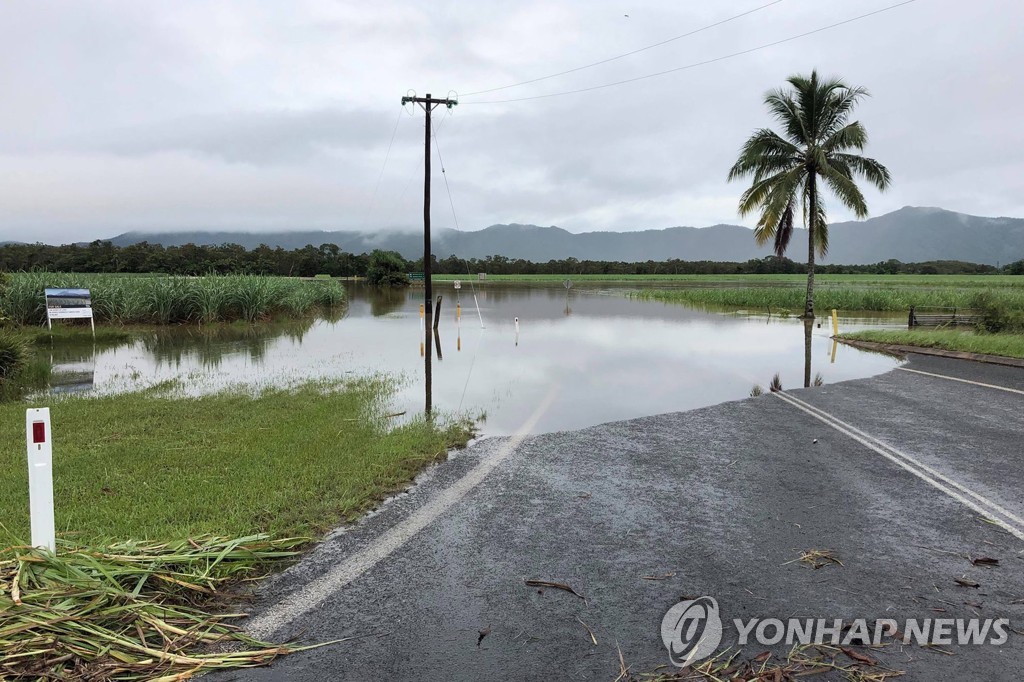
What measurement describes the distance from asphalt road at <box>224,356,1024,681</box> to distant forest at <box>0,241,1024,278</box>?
4799cm

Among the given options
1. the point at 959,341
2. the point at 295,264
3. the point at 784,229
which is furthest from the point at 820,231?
the point at 295,264

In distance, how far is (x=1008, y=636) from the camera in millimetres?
3279

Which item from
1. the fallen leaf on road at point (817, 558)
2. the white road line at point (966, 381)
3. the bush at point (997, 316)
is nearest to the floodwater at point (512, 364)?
the white road line at point (966, 381)

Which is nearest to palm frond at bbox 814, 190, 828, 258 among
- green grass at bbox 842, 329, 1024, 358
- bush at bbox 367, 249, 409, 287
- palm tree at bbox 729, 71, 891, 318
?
palm tree at bbox 729, 71, 891, 318

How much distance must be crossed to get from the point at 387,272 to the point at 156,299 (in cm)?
6812

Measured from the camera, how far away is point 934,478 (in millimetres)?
6027

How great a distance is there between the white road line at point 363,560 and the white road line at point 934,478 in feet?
14.7

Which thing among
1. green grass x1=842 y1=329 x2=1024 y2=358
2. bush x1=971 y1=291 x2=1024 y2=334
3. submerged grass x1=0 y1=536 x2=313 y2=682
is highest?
bush x1=971 y1=291 x2=1024 y2=334

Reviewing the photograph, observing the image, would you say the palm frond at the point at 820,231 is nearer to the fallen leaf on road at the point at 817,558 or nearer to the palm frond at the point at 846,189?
the palm frond at the point at 846,189

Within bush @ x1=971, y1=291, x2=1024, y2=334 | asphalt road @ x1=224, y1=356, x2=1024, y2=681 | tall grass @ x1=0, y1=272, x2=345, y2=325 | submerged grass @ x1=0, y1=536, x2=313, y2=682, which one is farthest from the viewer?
tall grass @ x1=0, y1=272, x2=345, y2=325

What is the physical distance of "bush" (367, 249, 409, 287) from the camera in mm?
90062

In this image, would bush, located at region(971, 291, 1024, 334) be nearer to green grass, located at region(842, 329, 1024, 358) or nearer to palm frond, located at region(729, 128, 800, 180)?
green grass, located at region(842, 329, 1024, 358)

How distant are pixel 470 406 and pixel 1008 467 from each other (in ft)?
23.6

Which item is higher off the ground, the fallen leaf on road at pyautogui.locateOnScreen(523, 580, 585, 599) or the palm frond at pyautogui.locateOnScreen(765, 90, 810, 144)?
the palm frond at pyautogui.locateOnScreen(765, 90, 810, 144)
